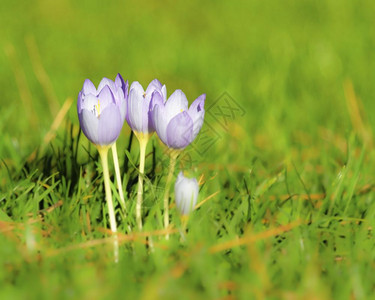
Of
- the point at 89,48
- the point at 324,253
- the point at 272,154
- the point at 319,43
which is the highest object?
the point at 89,48

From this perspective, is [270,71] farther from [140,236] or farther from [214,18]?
[140,236]

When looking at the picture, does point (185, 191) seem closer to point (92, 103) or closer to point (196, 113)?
point (196, 113)

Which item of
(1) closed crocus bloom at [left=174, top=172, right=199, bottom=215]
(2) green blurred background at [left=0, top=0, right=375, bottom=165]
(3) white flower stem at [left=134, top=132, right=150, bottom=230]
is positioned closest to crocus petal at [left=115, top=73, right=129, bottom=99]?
(3) white flower stem at [left=134, top=132, right=150, bottom=230]

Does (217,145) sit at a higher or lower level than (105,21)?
lower

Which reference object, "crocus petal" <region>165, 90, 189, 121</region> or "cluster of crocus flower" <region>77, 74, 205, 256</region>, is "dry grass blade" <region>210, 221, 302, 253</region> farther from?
"crocus petal" <region>165, 90, 189, 121</region>

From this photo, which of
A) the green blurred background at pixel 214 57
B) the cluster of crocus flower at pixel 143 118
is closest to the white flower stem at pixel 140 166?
the cluster of crocus flower at pixel 143 118

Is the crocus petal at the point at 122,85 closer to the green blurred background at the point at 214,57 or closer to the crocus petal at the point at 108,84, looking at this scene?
the crocus petal at the point at 108,84

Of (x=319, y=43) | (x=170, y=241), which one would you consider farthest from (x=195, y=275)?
(x=319, y=43)

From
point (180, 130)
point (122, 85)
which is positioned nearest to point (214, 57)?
point (122, 85)
